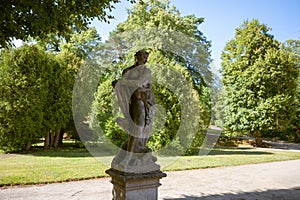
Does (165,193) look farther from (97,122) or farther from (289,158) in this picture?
(289,158)

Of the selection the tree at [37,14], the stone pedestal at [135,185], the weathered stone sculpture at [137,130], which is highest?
the tree at [37,14]

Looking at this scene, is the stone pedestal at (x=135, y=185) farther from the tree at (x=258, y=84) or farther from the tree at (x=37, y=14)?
the tree at (x=258, y=84)

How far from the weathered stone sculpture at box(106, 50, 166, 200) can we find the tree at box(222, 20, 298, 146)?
1693cm

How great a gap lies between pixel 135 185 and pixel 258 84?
17923mm

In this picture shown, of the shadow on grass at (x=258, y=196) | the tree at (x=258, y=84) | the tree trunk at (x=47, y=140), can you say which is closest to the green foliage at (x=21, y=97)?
the tree trunk at (x=47, y=140)

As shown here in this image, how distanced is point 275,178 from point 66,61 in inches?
539

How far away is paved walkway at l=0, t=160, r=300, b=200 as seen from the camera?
21.2 ft

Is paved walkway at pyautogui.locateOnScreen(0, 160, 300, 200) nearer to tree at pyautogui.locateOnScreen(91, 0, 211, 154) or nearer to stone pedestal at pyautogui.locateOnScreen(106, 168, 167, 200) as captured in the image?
stone pedestal at pyautogui.locateOnScreen(106, 168, 167, 200)

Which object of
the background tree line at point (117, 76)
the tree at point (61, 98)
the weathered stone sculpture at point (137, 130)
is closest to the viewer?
the weathered stone sculpture at point (137, 130)

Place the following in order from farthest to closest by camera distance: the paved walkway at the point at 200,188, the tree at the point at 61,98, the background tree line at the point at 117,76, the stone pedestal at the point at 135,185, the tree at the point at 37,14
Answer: the tree at the point at 61,98 → the background tree line at the point at 117,76 → the paved walkway at the point at 200,188 → the tree at the point at 37,14 → the stone pedestal at the point at 135,185

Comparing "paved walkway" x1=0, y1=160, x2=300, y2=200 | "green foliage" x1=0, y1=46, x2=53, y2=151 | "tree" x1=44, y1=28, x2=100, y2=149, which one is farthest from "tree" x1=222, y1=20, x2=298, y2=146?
"green foliage" x1=0, y1=46, x2=53, y2=151

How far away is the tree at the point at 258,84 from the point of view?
63.8 ft

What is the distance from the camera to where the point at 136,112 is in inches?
180

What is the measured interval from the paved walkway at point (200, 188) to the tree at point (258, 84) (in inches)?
403
